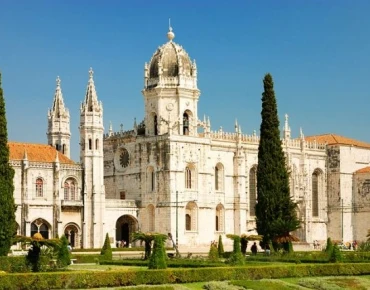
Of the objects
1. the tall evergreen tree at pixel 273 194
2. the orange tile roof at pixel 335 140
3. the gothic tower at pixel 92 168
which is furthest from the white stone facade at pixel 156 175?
the tall evergreen tree at pixel 273 194

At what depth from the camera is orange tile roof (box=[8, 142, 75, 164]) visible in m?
74.3

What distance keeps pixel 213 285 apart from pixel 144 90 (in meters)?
45.1

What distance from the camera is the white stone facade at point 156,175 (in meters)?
74.9

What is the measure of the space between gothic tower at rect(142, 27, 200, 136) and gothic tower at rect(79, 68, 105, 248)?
20.1 ft

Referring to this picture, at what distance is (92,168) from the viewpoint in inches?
3007

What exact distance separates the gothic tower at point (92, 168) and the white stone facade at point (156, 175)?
0.09 metres

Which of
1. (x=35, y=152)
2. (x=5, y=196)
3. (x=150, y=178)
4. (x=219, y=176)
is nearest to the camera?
(x=5, y=196)

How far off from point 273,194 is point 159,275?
78.7 ft

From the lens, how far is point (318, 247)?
8981 centimetres

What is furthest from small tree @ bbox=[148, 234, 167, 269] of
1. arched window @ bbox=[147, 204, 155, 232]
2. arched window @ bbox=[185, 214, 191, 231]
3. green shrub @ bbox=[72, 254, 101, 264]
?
arched window @ bbox=[185, 214, 191, 231]

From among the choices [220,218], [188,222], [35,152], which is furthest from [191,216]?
[35,152]

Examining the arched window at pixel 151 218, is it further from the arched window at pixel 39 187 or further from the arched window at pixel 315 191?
the arched window at pixel 315 191

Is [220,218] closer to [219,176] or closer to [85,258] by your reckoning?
[219,176]

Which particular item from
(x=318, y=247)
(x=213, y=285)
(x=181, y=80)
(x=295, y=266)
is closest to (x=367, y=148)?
(x=318, y=247)
